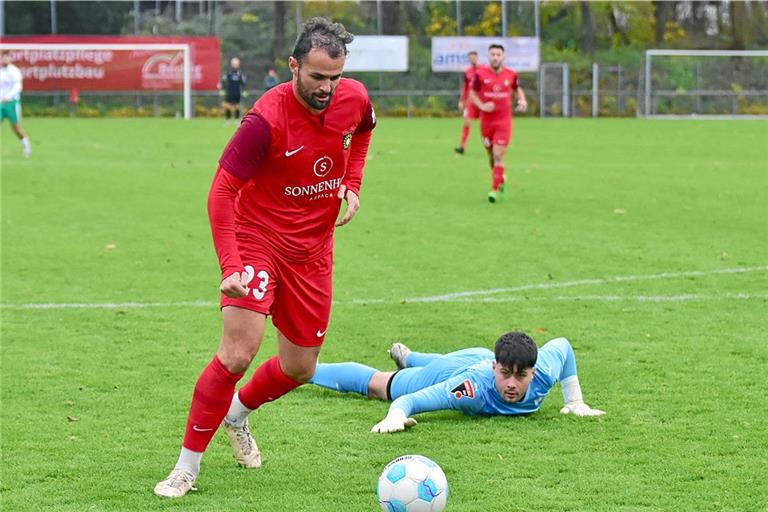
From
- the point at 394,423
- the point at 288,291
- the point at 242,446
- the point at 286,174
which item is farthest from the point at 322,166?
the point at 394,423

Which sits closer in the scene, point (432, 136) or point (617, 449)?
point (617, 449)

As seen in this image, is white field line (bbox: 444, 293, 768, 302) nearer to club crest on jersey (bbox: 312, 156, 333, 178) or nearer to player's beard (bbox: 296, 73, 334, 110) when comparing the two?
club crest on jersey (bbox: 312, 156, 333, 178)

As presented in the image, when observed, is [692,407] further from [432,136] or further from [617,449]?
[432,136]

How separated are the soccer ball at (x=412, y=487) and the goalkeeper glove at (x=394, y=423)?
111cm

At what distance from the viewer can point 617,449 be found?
18.7 feet

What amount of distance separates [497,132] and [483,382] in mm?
11080

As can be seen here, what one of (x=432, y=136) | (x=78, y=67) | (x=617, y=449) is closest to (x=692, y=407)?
(x=617, y=449)

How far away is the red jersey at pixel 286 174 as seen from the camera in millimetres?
4945

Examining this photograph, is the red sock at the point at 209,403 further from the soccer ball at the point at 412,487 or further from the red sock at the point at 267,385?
the soccer ball at the point at 412,487

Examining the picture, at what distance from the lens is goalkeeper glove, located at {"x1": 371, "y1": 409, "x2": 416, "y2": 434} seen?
235 inches

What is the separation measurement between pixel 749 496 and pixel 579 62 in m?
44.6

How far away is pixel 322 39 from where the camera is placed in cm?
493

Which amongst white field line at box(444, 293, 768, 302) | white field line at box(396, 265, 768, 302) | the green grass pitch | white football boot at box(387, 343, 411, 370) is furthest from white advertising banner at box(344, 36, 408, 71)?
white football boot at box(387, 343, 411, 370)

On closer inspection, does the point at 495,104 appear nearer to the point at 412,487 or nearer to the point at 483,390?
the point at 483,390
